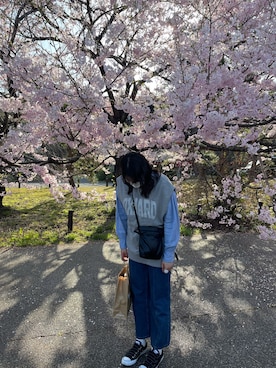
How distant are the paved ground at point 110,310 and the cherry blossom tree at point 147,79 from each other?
834mm

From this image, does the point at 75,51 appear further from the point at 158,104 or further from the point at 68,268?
the point at 68,268

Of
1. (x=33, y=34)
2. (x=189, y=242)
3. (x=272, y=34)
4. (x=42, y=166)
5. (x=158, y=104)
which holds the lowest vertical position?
(x=189, y=242)

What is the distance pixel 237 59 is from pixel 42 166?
10.2 feet

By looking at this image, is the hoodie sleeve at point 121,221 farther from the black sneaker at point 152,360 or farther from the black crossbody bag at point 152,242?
the black sneaker at point 152,360

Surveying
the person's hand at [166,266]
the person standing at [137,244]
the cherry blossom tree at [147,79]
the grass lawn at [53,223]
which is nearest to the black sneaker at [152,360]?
the person standing at [137,244]

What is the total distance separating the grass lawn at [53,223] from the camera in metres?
5.03

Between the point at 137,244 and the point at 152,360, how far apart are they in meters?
0.87

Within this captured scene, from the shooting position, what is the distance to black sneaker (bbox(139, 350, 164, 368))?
194cm

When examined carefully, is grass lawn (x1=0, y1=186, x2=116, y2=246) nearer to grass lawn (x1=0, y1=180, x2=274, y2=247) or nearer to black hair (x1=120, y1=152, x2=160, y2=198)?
grass lawn (x1=0, y1=180, x2=274, y2=247)

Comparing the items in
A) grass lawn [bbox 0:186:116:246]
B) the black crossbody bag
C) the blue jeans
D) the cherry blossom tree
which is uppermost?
the cherry blossom tree

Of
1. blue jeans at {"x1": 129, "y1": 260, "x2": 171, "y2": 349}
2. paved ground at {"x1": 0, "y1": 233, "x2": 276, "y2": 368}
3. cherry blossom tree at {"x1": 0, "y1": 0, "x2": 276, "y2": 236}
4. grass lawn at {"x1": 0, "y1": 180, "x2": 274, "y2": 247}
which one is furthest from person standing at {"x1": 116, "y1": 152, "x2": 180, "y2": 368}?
grass lawn at {"x1": 0, "y1": 180, "x2": 274, "y2": 247}

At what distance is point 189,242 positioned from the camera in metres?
4.71

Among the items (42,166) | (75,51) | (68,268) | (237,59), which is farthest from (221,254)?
(75,51)

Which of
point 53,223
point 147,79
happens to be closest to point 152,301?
point 147,79
